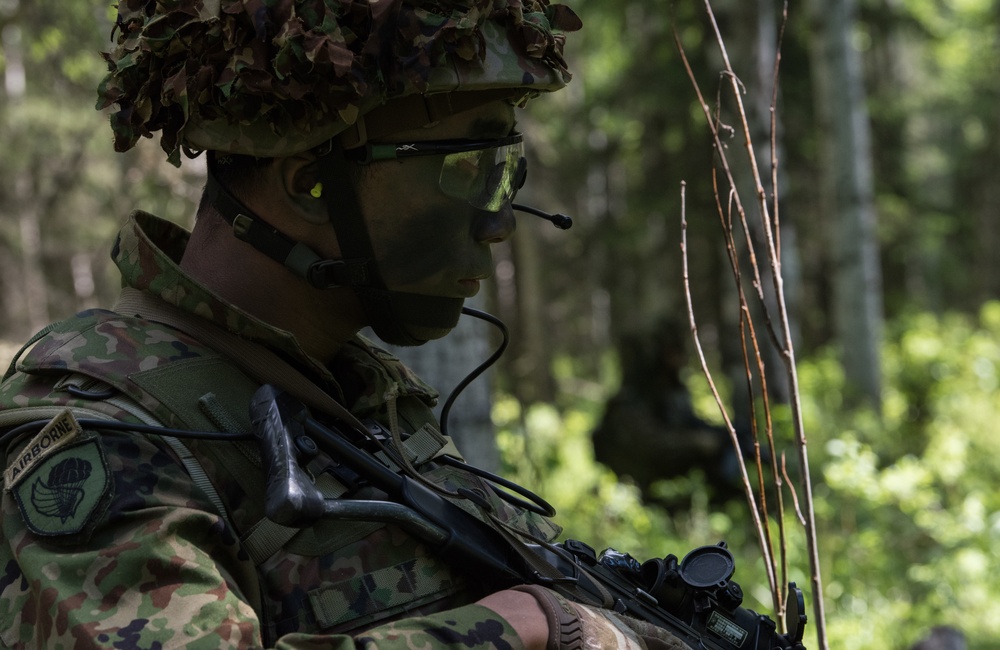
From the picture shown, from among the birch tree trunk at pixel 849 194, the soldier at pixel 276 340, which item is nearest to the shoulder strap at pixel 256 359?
the soldier at pixel 276 340

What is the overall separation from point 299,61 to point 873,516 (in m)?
5.99

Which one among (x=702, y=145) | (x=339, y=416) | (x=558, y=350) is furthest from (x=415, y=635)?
(x=558, y=350)

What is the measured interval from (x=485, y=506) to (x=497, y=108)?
2.60 feet

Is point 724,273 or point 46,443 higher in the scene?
point 46,443

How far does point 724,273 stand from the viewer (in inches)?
351

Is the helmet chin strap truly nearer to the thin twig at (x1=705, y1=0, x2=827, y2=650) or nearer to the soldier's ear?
the soldier's ear

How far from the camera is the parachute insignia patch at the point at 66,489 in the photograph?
1.52 metres

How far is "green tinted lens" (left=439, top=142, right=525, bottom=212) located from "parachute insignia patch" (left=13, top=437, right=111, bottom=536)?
82cm

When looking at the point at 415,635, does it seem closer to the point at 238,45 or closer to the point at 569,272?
the point at 238,45

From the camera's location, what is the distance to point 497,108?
82.4 inches

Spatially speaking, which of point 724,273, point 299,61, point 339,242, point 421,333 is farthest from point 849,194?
point 299,61

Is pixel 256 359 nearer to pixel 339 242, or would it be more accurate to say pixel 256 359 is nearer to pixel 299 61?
pixel 339 242

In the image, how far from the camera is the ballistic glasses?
2.00 meters

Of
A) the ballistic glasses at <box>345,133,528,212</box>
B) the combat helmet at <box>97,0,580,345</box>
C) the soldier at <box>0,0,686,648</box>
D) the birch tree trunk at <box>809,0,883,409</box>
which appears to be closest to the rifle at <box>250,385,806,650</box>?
the soldier at <box>0,0,686,648</box>
